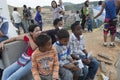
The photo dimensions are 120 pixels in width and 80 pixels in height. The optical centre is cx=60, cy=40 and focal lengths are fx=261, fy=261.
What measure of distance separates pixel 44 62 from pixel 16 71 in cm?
60

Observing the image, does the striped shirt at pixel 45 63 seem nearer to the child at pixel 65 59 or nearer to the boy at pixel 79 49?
the child at pixel 65 59

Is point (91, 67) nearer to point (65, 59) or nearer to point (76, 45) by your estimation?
point (76, 45)

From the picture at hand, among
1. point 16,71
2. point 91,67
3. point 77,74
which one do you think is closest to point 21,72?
point 16,71

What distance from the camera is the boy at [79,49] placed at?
446cm

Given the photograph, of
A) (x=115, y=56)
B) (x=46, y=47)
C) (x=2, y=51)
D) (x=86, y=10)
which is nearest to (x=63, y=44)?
(x=46, y=47)

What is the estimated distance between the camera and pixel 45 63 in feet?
12.0

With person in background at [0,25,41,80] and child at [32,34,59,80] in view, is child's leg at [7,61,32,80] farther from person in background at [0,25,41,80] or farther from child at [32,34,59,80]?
child at [32,34,59,80]

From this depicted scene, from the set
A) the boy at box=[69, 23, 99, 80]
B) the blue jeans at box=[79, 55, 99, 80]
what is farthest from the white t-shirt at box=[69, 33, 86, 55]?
the blue jeans at box=[79, 55, 99, 80]

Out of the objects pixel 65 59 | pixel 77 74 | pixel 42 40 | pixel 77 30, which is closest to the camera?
pixel 42 40

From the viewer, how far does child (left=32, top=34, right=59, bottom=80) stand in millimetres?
3599

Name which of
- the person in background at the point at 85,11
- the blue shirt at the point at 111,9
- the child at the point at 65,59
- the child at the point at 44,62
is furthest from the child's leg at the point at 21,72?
the person in background at the point at 85,11

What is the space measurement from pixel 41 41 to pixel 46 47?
0.41 ft

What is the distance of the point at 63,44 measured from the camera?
3.99m

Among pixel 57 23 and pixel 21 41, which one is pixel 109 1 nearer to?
pixel 57 23
